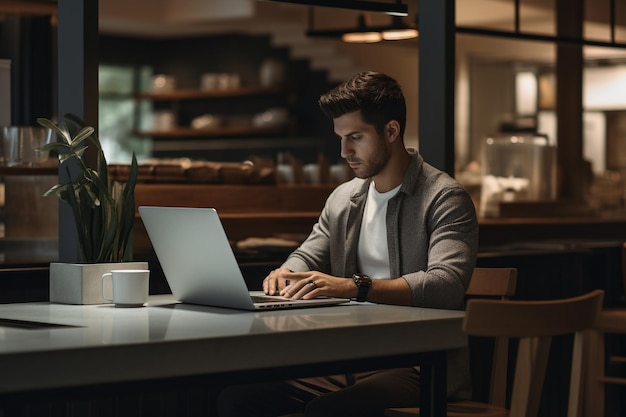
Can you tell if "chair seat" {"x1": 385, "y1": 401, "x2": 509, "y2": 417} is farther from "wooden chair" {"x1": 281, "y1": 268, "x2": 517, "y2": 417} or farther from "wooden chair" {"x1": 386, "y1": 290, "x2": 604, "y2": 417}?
"wooden chair" {"x1": 386, "y1": 290, "x2": 604, "y2": 417}

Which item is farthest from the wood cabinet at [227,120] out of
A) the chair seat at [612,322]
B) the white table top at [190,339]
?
the white table top at [190,339]

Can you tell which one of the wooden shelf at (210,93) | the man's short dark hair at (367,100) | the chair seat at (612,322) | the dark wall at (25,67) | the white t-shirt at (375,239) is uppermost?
the wooden shelf at (210,93)

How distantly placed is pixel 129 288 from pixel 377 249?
79cm

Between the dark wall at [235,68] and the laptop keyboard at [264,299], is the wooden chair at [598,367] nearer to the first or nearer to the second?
the laptop keyboard at [264,299]

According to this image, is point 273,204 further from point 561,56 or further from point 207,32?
point 207,32

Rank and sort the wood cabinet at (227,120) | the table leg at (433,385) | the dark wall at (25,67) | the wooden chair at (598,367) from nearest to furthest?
the table leg at (433,385), the wooden chair at (598,367), the dark wall at (25,67), the wood cabinet at (227,120)

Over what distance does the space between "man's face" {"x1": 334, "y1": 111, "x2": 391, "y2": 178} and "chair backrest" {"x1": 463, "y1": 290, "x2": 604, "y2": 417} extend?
93cm

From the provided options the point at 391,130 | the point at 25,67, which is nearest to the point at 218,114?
the point at 25,67

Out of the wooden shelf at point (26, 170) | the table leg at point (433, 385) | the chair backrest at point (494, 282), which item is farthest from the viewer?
the wooden shelf at point (26, 170)

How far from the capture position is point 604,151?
39.0 feet

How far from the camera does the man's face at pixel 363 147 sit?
3.12 meters

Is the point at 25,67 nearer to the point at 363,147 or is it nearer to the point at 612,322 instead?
the point at 363,147

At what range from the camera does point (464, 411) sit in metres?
2.77

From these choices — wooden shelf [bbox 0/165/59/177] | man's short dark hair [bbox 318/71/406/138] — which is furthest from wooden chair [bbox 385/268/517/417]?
wooden shelf [bbox 0/165/59/177]
